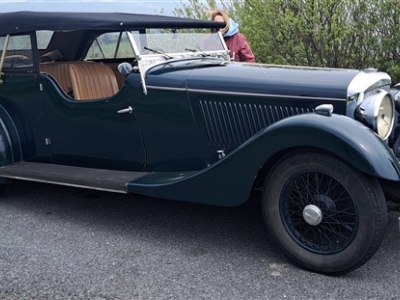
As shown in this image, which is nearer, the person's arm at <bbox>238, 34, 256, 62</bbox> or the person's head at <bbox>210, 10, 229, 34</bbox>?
the person's head at <bbox>210, 10, 229, 34</bbox>

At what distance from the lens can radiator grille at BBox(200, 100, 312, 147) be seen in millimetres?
3678

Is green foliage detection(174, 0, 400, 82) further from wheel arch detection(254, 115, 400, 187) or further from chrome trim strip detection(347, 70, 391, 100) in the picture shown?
wheel arch detection(254, 115, 400, 187)

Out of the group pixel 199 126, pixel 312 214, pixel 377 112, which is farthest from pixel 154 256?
pixel 377 112

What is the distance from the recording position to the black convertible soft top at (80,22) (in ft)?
13.5

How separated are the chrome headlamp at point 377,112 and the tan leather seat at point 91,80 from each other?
2287mm

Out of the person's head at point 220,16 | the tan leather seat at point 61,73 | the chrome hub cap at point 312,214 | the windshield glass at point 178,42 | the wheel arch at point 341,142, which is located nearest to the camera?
the wheel arch at point 341,142

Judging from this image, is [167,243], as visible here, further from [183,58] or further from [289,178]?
[183,58]

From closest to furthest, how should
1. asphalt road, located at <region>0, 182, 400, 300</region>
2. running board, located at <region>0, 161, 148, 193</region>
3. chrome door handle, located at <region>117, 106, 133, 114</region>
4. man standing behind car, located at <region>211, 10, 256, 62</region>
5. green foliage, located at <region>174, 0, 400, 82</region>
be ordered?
asphalt road, located at <region>0, 182, 400, 300</region> → running board, located at <region>0, 161, 148, 193</region> → chrome door handle, located at <region>117, 106, 133, 114</region> → man standing behind car, located at <region>211, 10, 256, 62</region> → green foliage, located at <region>174, 0, 400, 82</region>

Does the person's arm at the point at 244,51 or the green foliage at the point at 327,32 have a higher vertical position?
the person's arm at the point at 244,51

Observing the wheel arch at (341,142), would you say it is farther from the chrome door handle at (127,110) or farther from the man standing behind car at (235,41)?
the man standing behind car at (235,41)

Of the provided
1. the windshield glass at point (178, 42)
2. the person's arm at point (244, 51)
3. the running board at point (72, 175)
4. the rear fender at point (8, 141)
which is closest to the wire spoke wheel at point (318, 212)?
the running board at point (72, 175)

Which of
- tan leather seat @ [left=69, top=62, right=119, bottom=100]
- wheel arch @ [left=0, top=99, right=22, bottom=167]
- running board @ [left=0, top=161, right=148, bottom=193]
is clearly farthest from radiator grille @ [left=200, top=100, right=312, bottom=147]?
wheel arch @ [left=0, top=99, right=22, bottom=167]

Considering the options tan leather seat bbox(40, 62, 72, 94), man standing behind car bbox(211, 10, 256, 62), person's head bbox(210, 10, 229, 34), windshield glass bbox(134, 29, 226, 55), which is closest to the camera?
windshield glass bbox(134, 29, 226, 55)

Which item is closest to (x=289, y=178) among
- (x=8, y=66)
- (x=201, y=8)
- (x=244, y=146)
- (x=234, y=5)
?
(x=244, y=146)
